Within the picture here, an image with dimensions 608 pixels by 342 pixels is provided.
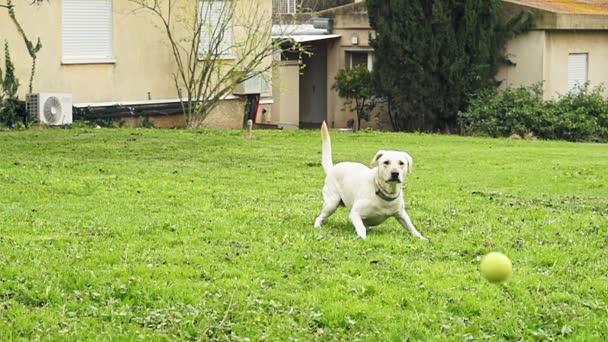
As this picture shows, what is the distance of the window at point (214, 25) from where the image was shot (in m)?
23.4

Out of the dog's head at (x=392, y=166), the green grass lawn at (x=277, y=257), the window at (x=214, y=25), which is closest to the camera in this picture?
the green grass lawn at (x=277, y=257)

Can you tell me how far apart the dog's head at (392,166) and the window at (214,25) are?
15.0 m

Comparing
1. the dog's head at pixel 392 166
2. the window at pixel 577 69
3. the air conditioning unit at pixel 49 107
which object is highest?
the window at pixel 577 69

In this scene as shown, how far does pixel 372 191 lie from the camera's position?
348 inches

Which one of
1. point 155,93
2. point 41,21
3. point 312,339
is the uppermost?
point 41,21

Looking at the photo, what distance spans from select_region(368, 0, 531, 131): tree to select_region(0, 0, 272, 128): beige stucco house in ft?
15.1

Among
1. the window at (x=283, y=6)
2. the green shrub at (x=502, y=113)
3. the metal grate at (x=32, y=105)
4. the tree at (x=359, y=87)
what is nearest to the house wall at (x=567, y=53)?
the green shrub at (x=502, y=113)

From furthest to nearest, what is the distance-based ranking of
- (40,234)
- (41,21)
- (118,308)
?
1. (41,21)
2. (40,234)
3. (118,308)

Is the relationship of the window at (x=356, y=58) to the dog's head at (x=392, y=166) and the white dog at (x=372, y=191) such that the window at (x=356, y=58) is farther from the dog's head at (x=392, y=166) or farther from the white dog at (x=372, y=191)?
the dog's head at (x=392, y=166)

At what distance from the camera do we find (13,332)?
5516mm

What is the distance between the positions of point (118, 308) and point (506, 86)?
74.0 feet

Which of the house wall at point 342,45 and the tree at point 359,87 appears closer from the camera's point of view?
the tree at point 359,87

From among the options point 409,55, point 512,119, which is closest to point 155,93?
point 409,55

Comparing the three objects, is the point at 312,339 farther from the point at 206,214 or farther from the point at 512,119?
the point at 512,119
